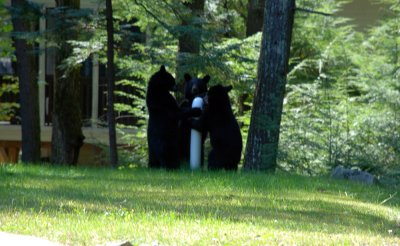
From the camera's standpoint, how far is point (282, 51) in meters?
14.1

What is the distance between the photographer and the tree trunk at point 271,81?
46.0 ft

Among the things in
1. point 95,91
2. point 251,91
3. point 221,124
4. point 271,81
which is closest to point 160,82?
point 221,124

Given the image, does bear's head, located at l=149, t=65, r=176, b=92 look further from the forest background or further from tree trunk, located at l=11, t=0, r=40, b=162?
tree trunk, located at l=11, t=0, r=40, b=162

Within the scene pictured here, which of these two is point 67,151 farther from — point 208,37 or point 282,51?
point 282,51

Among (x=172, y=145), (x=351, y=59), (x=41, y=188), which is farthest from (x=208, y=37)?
(x=351, y=59)

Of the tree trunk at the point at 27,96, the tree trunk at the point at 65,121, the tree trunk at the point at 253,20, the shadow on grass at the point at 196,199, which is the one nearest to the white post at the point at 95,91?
the tree trunk at the point at 253,20

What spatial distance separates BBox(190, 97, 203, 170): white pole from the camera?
13.8m

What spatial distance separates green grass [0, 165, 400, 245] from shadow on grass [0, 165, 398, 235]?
1 cm

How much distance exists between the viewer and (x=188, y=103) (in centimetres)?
1432

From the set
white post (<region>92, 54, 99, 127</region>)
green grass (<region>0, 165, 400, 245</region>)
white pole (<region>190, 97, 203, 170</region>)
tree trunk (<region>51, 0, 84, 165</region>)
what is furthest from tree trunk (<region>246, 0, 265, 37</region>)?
green grass (<region>0, 165, 400, 245</region>)

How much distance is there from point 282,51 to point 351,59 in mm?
11295

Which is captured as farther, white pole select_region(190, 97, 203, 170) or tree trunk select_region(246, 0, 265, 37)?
tree trunk select_region(246, 0, 265, 37)

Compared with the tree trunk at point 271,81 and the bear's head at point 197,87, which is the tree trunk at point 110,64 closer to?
the bear's head at point 197,87

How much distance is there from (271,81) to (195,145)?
1.79 m
